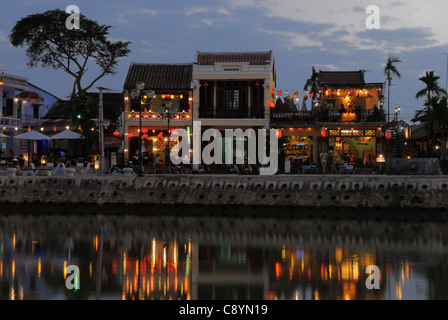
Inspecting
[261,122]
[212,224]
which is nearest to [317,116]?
[261,122]

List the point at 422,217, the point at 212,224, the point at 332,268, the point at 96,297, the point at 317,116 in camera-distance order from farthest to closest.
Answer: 1. the point at 317,116
2. the point at 422,217
3. the point at 212,224
4. the point at 332,268
5. the point at 96,297

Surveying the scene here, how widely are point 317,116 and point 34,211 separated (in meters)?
24.1

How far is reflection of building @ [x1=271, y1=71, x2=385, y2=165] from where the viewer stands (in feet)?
152

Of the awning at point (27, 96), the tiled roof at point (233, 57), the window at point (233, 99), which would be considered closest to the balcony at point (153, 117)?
the window at point (233, 99)

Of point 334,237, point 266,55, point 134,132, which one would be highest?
point 266,55

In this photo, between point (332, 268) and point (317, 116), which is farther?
point (317, 116)

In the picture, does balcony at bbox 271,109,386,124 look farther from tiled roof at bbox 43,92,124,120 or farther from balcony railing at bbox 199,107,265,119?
tiled roof at bbox 43,92,124,120

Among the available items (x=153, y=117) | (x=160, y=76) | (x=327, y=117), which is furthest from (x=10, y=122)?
(x=327, y=117)

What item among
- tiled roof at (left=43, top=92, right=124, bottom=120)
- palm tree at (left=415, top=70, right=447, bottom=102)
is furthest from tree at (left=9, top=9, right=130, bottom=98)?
palm tree at (left=415, top=70, right=447, bottom=102)

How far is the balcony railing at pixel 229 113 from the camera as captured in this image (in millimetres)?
48594

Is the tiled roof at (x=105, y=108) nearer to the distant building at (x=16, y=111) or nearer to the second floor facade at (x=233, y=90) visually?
the distant building at (x=16, y=111)

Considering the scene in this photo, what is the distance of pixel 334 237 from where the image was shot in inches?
860
